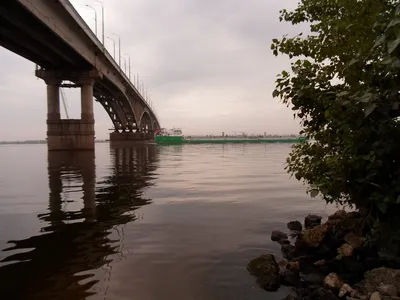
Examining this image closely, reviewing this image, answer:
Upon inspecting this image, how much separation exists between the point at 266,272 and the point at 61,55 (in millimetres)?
43975

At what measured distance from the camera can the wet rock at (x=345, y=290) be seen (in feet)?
16.0

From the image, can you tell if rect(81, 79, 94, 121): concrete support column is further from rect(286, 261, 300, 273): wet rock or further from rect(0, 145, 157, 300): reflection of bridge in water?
rect(286, 261, 300, 273): wet rock

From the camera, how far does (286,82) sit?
18.7ft

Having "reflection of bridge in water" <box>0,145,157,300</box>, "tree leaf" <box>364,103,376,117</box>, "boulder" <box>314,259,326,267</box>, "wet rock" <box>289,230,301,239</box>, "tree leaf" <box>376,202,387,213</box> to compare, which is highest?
"tree leaf" <box>364,103,376,117</box>

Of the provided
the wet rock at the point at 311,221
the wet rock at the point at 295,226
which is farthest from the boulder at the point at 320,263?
the wet rock at the point at 311,221

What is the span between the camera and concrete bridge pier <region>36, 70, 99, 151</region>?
165 ft

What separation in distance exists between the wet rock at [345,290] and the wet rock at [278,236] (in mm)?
2892

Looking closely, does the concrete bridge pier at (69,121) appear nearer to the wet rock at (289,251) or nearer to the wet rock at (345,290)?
the wet rock at (289,251)

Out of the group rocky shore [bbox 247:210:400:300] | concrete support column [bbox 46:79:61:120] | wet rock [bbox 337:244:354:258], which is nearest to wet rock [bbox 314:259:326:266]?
rocky shore [bbox 247:210:400:300]

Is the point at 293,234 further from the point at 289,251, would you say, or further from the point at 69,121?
the point at 69,121

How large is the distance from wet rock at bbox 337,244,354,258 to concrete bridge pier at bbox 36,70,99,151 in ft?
162

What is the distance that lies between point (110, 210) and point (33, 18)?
2703 cm

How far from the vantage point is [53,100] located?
51812mm

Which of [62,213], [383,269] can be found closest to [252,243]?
[383,269]
